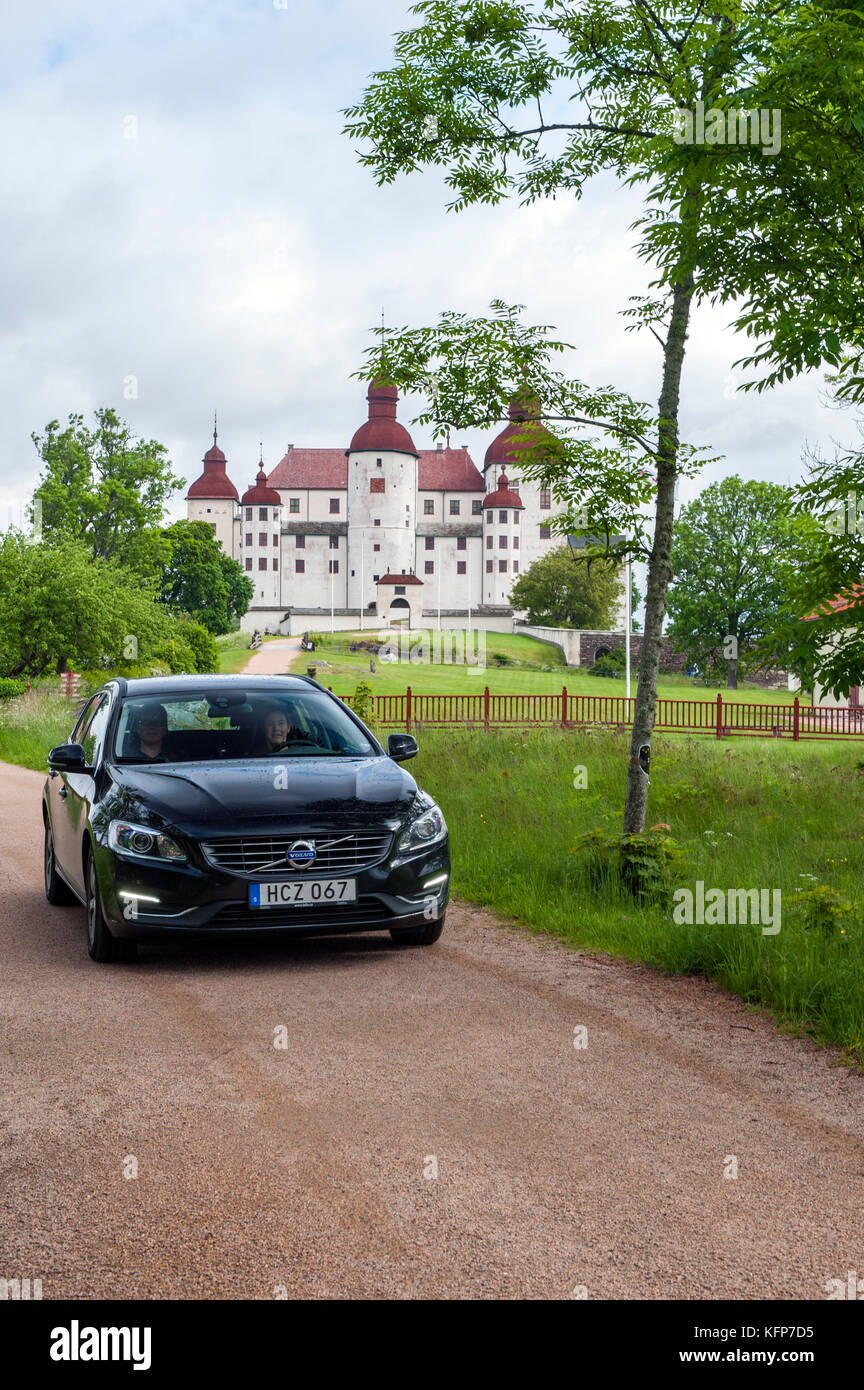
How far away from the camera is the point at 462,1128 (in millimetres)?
4445

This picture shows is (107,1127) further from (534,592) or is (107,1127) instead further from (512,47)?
(534,592)

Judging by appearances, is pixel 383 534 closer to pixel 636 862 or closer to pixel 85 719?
pixel 85 719

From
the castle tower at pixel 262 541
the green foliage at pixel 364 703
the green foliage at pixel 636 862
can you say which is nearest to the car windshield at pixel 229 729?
the green foliage at pixel 636 862

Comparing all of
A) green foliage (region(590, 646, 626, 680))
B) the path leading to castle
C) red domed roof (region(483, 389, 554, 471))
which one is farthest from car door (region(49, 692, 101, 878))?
green foliage (region(590, 646, 626, 680))

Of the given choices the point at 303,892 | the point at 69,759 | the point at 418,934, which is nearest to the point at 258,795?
the point at 303,892

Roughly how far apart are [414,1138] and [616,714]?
29.6 meters

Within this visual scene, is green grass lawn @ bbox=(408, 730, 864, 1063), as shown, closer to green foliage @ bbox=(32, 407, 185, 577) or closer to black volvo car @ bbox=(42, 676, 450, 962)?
black volvo car @ bbox=(42, 676, 450, 962)

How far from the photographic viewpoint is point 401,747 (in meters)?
8.45

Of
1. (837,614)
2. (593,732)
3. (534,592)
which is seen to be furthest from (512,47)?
(534,592)

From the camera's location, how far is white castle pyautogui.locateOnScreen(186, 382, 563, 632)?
124 meters

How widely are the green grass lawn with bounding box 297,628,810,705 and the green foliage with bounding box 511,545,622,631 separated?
9.65 ft

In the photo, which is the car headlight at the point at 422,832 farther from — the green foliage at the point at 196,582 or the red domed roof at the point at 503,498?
the red domed roof at the point at 503,498

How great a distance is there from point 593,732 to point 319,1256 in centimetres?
1970
